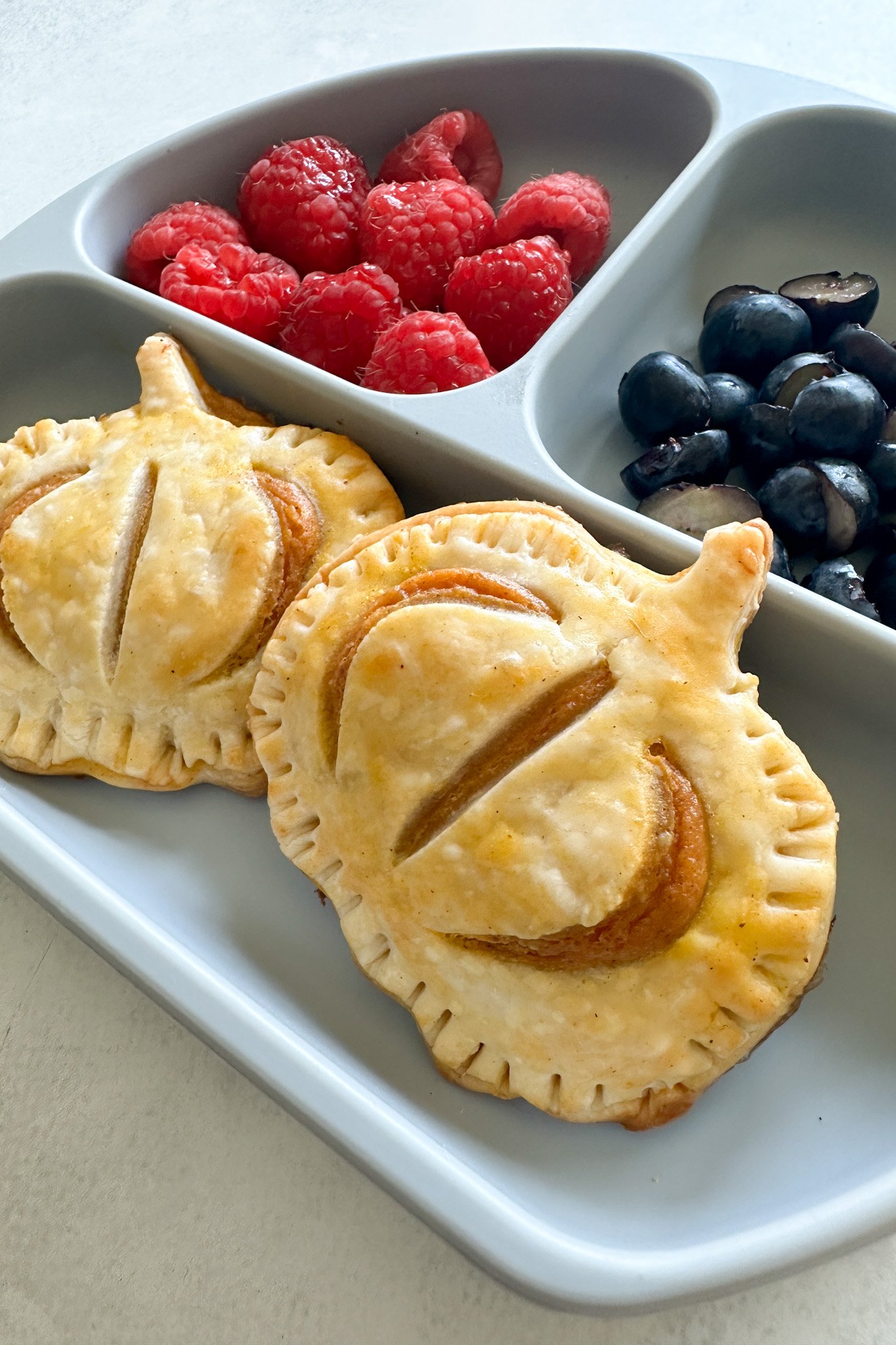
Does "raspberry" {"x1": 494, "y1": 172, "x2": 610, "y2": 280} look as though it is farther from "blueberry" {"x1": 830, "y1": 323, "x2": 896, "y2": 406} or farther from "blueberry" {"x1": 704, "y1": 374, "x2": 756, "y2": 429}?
"blueberry" {"x1": 830, "y1": 323, "x2": 896, "y2": 406}

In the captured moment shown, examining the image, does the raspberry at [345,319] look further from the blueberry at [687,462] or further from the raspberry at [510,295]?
the blueberry at [687,462]

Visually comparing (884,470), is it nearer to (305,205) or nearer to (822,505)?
(822,505)

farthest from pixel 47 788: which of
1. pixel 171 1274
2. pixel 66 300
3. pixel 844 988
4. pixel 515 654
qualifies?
pixel 844 988

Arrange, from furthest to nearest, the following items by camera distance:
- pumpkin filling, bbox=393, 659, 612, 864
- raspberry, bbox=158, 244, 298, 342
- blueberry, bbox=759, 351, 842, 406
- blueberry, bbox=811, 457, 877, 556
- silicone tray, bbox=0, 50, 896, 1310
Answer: raspberry, bbox=158, 244, 298, 342, blueberry, bbox=759, 351, 842, 406, blueberry, bbox=811, 457, 877, 556, pumpkin filling, bbox=393, 659, 612, 864, silicone tray, bbox=0, 50, 896, 1310

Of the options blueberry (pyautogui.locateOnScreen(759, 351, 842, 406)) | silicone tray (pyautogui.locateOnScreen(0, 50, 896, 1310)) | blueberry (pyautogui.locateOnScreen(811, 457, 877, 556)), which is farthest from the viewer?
blueberry (pyautogui.locateOnScreen(759, 351, 842, 406))

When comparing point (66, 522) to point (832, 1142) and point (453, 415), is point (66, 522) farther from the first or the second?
point (832, 1142)

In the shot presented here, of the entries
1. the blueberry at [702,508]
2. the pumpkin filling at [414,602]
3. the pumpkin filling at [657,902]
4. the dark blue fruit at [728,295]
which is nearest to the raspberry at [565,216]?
the dark blue fruit at [728,295]

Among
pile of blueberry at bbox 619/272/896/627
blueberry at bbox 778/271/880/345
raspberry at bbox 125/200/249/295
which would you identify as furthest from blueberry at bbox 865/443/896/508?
raspberry at bbox 125/200/249/295
